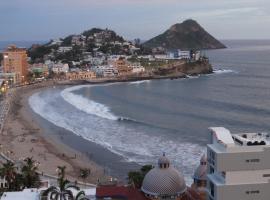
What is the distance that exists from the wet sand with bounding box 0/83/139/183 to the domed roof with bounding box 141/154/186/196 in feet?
48.4

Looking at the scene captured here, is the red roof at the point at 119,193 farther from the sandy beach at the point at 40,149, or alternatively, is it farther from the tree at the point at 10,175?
the sandy beach at the point at 40,149

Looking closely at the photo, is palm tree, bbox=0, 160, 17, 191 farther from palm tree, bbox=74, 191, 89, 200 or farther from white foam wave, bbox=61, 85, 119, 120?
white foam wave, bbox=61, 85, 119, 120

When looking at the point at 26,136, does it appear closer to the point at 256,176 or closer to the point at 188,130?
the point at 188,130

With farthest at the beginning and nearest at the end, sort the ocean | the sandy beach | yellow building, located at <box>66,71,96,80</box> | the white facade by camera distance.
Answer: yellow building, located at <box>66,71,96,80</box> < the ocean < the sandy beach < the white facade

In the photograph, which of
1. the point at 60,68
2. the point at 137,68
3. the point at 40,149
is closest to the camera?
the point at 40,149

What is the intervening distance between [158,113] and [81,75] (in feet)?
208

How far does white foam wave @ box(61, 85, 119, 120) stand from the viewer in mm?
77925

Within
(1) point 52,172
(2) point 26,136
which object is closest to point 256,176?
(1) point 52,172

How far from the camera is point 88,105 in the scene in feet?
292

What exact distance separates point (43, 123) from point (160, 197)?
145 ft

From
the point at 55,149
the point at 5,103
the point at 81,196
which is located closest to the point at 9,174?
the point at 81,196

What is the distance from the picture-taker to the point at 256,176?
25.4 m

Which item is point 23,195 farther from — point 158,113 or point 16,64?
point 16,64

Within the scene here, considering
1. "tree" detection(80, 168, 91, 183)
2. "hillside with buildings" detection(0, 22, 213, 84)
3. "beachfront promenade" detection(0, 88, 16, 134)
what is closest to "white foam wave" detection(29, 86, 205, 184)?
"tree" detection(80, 168, 91, 183)
